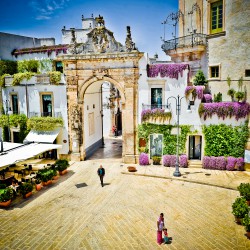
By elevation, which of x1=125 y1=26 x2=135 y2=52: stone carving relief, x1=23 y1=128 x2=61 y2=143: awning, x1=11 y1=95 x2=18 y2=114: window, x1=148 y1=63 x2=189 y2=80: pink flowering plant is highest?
x1=125 y1=26 x2=135 y2=52: stone carving relief

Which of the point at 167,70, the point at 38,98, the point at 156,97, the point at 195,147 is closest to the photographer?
the point at 167,70

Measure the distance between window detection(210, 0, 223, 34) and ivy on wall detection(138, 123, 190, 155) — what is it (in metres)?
9.36

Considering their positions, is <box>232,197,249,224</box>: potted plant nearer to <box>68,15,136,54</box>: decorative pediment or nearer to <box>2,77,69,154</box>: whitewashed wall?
<box>68,15,136,54</box>: decorative pediment

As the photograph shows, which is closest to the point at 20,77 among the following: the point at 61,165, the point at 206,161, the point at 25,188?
the point at 61,165

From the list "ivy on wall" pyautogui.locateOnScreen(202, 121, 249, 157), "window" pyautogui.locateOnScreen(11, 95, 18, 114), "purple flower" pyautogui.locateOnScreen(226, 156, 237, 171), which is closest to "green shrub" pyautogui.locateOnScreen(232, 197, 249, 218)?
"purple flower" pyautogui.locateOnScreen(226, 156, 237, 171)

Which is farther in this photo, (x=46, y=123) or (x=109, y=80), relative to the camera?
(x=46, y=123)

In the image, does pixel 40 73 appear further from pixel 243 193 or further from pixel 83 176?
pixel 243 193

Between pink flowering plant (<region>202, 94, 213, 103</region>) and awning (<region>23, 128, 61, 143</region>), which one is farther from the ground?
pink flowering plant (<region>202, 94, 213, 103</region>)

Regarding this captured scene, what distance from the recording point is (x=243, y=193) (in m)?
14.0

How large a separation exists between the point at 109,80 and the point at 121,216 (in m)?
12.1

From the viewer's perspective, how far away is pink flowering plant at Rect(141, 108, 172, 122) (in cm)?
2081

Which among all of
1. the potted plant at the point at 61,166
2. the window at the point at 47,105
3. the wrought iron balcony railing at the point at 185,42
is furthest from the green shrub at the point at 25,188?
the wrought iron balcony railing at the point at 185,42

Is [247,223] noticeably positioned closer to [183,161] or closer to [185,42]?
[183,161]

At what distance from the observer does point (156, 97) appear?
2150 cm
